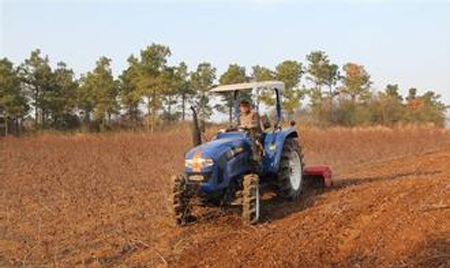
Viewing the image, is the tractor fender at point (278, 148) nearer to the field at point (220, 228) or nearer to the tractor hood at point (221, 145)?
the tractor hood at point (221, 145)

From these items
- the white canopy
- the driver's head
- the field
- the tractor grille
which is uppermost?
the white canopy

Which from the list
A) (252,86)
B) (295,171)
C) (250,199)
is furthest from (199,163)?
(295,171)

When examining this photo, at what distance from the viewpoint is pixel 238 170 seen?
876 cm

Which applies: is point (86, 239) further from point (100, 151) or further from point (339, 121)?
point (339, 121)

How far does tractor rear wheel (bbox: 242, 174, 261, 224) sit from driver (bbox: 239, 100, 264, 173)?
25.4 inches

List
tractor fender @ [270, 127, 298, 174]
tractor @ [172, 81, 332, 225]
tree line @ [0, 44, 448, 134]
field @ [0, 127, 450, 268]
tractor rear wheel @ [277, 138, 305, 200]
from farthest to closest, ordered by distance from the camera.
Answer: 1. tree line @ [0, 44, 448, 134]
2. tractor rear wheel @ [277, 138, 305, 200]
3. tractor fender @ [270, 127, 298, 174]
4. tractor @ [172, 81, 332, 225]
5. field @ [0, 127, 450, 268]

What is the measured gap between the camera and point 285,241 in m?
6.98

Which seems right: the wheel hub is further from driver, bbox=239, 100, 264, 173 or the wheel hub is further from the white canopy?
the white canopy

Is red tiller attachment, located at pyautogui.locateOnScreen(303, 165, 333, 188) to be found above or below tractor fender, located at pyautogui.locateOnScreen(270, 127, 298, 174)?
below

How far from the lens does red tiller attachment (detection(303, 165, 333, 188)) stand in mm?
11234

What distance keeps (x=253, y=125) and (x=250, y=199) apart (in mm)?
1567

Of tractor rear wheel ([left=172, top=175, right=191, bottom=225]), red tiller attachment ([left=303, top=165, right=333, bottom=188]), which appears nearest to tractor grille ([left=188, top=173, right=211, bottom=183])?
tractor rear wheel ([left=172, top=175, right=191, bottom=225])

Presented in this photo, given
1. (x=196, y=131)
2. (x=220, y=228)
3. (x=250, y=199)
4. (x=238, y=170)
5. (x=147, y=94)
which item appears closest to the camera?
(x=250, y=199)

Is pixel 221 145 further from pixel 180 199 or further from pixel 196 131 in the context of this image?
pixel 180 199
